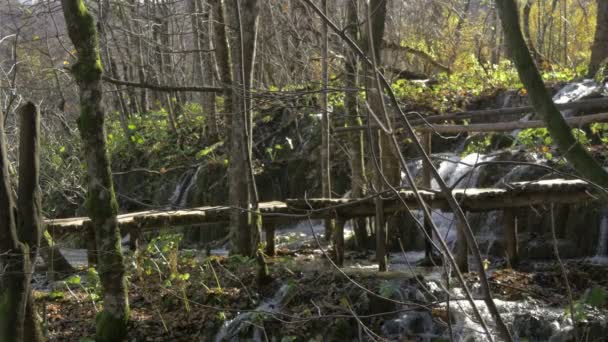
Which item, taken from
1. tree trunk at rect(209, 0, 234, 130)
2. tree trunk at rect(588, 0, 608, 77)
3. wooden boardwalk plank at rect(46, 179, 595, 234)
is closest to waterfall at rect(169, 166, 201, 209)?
wooden boardwalk plank at rect(46, 179, 595, 234)

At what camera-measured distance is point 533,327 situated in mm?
7039

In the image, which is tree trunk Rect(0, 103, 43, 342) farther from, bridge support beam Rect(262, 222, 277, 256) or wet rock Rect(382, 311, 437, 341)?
bridge support beam Rect(262, 222, 277, 256)

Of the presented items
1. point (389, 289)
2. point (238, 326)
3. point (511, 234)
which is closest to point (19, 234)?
point (238, 326)

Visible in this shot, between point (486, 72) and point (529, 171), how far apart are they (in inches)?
228

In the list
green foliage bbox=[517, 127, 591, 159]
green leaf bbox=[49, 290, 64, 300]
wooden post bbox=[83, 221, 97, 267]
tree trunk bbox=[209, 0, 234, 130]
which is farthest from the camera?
green foliage bbox=[517, 127, 591, 159]

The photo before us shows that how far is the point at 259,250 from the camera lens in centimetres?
792

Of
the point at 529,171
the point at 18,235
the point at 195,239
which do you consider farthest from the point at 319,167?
the point at 18,235

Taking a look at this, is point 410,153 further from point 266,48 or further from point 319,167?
point 266,48

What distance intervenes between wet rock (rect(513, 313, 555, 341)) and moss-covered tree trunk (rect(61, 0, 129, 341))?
14.0ft

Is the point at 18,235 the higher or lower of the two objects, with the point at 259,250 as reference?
A: higher

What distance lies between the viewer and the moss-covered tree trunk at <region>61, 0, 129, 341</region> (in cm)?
646

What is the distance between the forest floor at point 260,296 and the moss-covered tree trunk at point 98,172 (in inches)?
11.7

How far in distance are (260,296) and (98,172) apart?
102 inches

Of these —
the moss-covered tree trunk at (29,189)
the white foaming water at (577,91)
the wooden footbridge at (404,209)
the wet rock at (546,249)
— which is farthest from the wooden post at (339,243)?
the white foaming water at (577,91)
